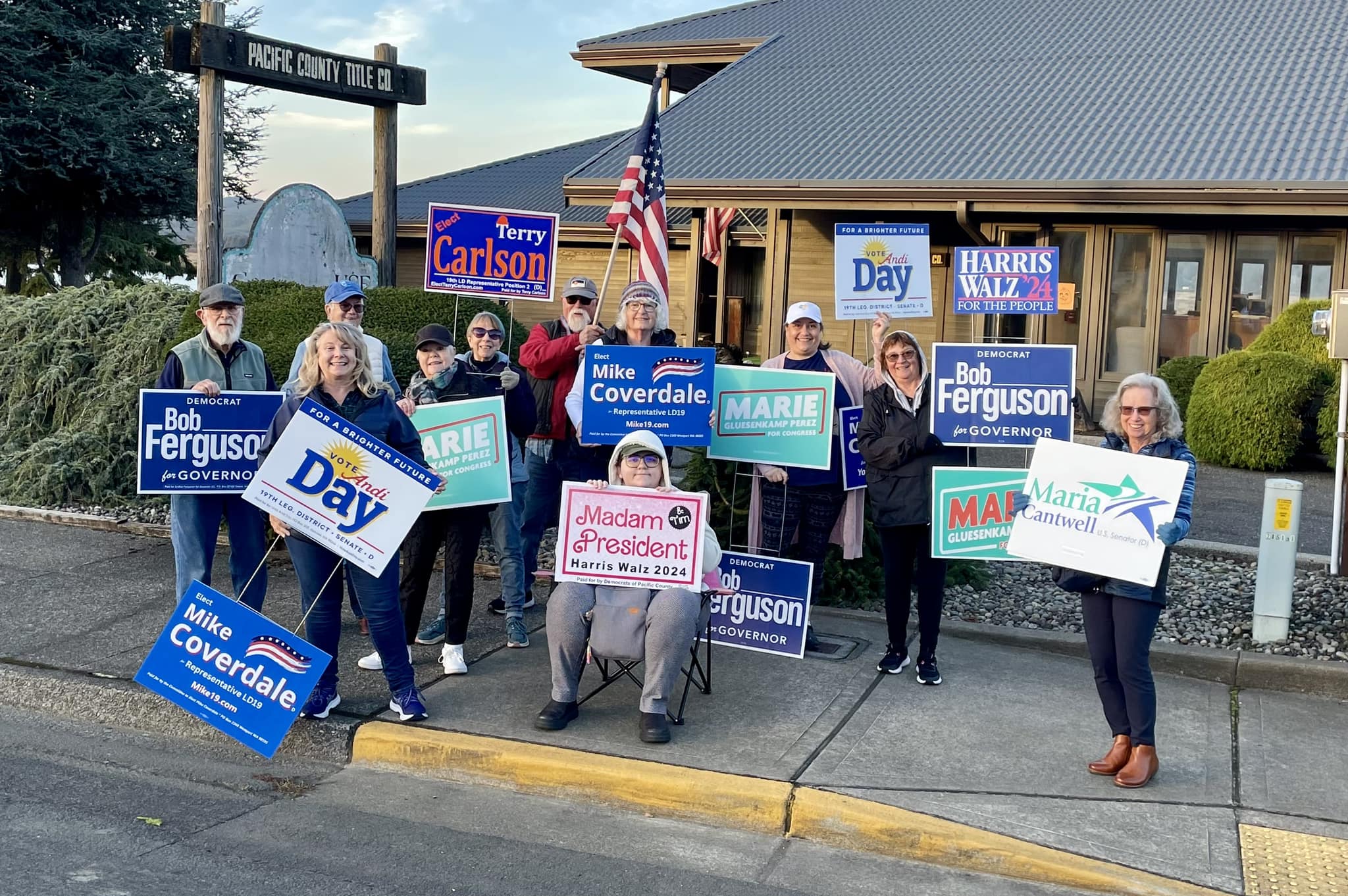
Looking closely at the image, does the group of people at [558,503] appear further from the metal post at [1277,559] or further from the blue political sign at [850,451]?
the metal post at [1277,559]

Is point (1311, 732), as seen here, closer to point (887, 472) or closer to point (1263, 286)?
point (887, 472)

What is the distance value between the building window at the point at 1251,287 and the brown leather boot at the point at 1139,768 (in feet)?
38.1

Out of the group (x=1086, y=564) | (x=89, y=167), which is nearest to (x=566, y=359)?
(x=1086, y=564)

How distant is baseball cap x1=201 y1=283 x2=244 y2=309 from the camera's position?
253 inches

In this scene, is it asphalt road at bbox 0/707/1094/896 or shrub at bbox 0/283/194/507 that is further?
shrub at bbox 0/283/194/507

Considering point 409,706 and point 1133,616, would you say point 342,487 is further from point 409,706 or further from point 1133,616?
point 1133,616

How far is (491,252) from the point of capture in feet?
28.5

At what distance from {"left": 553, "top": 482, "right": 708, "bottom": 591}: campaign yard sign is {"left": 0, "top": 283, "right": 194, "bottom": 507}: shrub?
20.6ft

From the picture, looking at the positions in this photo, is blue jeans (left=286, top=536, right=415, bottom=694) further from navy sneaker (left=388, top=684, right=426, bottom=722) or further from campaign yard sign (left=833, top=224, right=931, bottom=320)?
campaign yard sign (left=833, top=224, right=931, bottom=320)

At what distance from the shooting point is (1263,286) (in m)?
15.6

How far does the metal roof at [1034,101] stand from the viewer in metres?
13.8

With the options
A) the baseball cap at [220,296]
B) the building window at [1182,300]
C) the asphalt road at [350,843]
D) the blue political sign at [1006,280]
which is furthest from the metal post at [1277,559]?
the building window at [1182,300]

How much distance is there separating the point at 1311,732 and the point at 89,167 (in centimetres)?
2328

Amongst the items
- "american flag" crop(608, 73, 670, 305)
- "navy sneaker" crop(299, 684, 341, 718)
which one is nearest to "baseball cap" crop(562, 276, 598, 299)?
"american flag" crop(608, 73, 670, 305)
